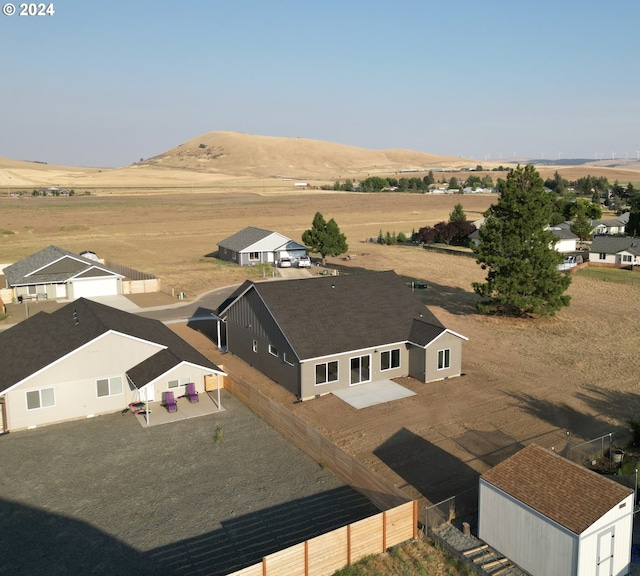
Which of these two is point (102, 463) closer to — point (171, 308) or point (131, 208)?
point (171, 308)

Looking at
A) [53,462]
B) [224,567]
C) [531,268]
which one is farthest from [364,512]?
[531,268]

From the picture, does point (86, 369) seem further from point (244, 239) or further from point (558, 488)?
point (244, 239)

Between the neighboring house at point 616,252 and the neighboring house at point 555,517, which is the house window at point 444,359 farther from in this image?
the neighboring house at point 616,252

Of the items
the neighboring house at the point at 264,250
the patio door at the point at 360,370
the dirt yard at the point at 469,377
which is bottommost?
the dirt yard at the point at 469,377


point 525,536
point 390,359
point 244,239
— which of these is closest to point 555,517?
point 525,536

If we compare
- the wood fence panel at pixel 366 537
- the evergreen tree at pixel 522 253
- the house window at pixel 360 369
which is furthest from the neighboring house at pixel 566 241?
the wood fence panel at pixel 366 537

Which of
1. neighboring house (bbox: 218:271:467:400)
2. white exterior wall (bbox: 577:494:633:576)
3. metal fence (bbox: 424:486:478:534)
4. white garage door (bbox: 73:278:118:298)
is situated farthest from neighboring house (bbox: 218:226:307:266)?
white exterior wall (bbox: 577:494:633:576)

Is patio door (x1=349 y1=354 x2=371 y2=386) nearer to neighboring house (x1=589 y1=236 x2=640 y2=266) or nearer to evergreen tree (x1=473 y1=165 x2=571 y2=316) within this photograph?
evergreen tree (x1=473 y1=165 x2=571 y2=316)

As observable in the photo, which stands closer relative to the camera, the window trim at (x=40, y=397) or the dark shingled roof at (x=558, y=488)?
the dark shingled roof at (x=558, y=488)
